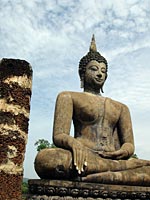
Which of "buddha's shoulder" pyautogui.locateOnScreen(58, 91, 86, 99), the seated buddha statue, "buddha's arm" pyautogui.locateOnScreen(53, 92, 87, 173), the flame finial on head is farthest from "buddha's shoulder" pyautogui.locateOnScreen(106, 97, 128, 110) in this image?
the flame finial on head

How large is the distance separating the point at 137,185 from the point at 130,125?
1.29 metres

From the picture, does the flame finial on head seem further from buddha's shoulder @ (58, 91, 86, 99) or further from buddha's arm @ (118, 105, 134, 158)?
buddha's arm @ (118, 105, 134, 158)

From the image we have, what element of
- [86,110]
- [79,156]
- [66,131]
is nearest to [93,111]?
[86,110]

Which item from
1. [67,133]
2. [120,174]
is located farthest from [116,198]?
[67,133]

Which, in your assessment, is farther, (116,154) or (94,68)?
(94,68)

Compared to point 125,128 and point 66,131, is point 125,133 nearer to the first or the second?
point 125,128

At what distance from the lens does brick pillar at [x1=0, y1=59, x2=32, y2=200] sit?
16.8ft

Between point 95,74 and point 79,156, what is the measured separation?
186cm

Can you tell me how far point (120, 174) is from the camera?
5055mm

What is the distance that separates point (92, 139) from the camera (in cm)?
571

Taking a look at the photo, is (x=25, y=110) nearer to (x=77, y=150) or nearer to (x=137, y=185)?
(x=77, y=150)

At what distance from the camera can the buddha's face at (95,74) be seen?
6230 mm

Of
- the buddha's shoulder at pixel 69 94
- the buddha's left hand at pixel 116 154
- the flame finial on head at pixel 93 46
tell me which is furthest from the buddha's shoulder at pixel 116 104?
the flame finial on head at pixel 93 46

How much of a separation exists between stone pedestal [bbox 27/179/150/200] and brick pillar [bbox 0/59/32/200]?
450 millimetres
